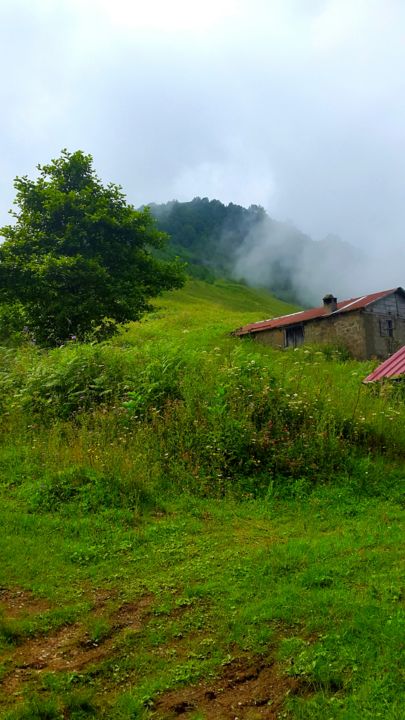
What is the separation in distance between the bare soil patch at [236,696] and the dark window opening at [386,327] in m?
39.2

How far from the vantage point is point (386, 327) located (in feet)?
139

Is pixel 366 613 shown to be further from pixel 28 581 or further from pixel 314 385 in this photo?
pixel 314 385

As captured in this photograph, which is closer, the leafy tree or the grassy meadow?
the grassy meadow

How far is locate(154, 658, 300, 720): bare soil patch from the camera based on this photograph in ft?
13.8

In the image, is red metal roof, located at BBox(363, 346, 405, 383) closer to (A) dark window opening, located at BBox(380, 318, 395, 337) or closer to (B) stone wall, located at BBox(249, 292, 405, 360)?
(B) stone wall, located at BBox(249, 292, 405, 360)

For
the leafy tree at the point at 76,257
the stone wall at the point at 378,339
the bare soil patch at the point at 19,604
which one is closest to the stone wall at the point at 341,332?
the stone wall at the point at 378,339

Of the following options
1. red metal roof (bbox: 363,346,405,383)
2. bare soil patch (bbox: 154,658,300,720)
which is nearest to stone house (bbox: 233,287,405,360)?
red metal roof (bbox: 363,346,405,383)

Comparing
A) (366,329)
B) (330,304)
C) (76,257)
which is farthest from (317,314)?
(76,257)

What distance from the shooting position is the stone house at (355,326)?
1613 inches

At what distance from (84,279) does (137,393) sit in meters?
13.6

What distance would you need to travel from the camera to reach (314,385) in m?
12.0

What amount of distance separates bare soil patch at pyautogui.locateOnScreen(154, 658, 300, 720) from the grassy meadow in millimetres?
12

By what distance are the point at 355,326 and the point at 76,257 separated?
2360 cm

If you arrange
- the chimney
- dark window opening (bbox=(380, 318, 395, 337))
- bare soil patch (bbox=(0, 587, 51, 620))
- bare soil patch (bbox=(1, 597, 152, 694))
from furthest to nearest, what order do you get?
the chimney
dark window opening (bbox=(380, 318, 395, 337))
bare soil patch (bbox=(0, 587, 51, 620))
bare soil patch (bbox=(1, 597, 152, 694))
